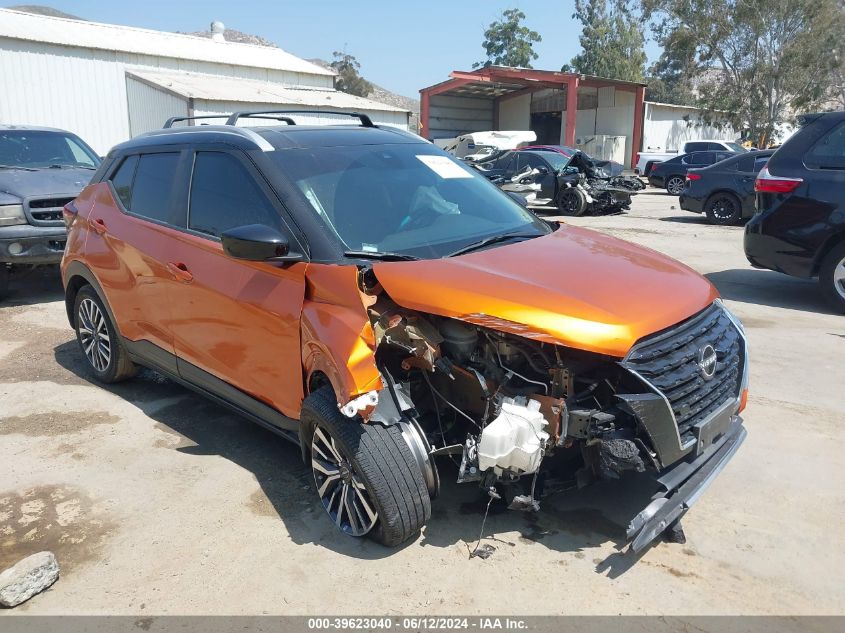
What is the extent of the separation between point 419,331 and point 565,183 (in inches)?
554

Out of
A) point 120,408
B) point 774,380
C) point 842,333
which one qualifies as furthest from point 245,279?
point 842,333

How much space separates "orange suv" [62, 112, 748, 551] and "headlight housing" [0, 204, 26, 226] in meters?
4.55

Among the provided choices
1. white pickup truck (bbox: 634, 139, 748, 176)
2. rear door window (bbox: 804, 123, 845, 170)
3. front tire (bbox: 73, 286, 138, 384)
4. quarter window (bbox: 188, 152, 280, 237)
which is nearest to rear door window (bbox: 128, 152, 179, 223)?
quarter window (bbox: 188, 152, 280, 237)

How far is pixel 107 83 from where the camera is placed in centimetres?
2389

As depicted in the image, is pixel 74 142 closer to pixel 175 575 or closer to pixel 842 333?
pixel 175 575

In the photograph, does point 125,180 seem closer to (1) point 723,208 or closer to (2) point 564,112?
(1) point 723,208

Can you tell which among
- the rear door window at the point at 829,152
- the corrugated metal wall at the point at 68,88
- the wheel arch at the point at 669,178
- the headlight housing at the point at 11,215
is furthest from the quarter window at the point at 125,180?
the wheel arch at the point at 669,178

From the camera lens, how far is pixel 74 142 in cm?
946

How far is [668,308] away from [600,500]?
1093 millimetres

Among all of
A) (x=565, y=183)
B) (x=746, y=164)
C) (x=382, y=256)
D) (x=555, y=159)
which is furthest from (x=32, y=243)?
(x=746, y=164)

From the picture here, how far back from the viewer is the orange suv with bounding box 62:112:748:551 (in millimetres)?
2838

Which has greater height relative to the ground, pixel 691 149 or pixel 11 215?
pixel 691 149

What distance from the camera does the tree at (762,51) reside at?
38.4 m

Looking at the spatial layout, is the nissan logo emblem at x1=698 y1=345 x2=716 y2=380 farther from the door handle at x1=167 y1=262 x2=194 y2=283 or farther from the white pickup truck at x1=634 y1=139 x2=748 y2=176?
the white pickup truck at x1=634 y1=139 x2=748 y2=176
